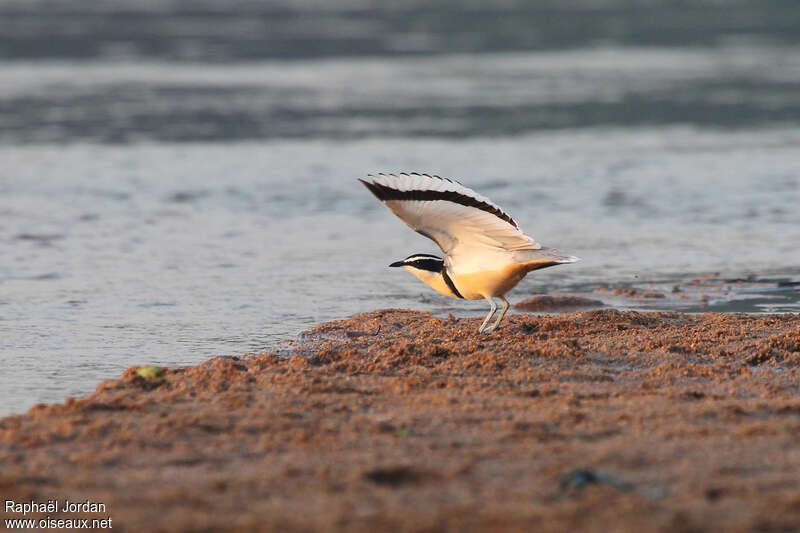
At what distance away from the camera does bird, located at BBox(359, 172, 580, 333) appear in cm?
787

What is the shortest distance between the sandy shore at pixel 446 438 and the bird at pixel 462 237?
1.36 feet

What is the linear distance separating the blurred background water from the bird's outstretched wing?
1.72 m

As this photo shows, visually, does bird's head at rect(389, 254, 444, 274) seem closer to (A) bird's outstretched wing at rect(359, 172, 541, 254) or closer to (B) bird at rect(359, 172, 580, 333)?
(B) bird at rect(359, 172, 580, 333)

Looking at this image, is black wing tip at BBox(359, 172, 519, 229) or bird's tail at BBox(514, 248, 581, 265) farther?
bird's tail at BBox(514, 248, 581, 265)

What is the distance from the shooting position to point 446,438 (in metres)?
6.25

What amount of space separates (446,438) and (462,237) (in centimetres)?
256

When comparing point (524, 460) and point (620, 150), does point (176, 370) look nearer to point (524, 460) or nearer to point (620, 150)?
point (524, 460)

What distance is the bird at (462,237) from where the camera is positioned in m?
7.87

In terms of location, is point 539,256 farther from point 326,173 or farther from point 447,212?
point 326,173

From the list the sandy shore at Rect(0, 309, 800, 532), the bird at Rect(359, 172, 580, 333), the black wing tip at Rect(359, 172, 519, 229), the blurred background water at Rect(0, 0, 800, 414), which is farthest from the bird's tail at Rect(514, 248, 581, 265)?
the blurred background water at Rect(0, 0, 800, 414)

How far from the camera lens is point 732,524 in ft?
16.2

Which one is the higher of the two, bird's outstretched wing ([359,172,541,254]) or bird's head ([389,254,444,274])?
bird's outstretched wing ([359,172,541,254])

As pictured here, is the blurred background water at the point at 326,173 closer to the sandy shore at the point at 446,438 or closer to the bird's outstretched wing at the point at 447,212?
the sandy shore at the point at 446,438

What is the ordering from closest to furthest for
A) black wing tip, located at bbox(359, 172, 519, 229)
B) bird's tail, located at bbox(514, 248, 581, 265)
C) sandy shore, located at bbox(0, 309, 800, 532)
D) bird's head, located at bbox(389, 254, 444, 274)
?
1. sandy shore, located at bbox(0, 309, 800, 532)
2. black wing tip, located at bbox(359, 172, 519, 229)
3. bird's tail, located at bbox(514, 248, 581, 265)
4. bird's head, located at bbox(389, 254, 444, 274)
